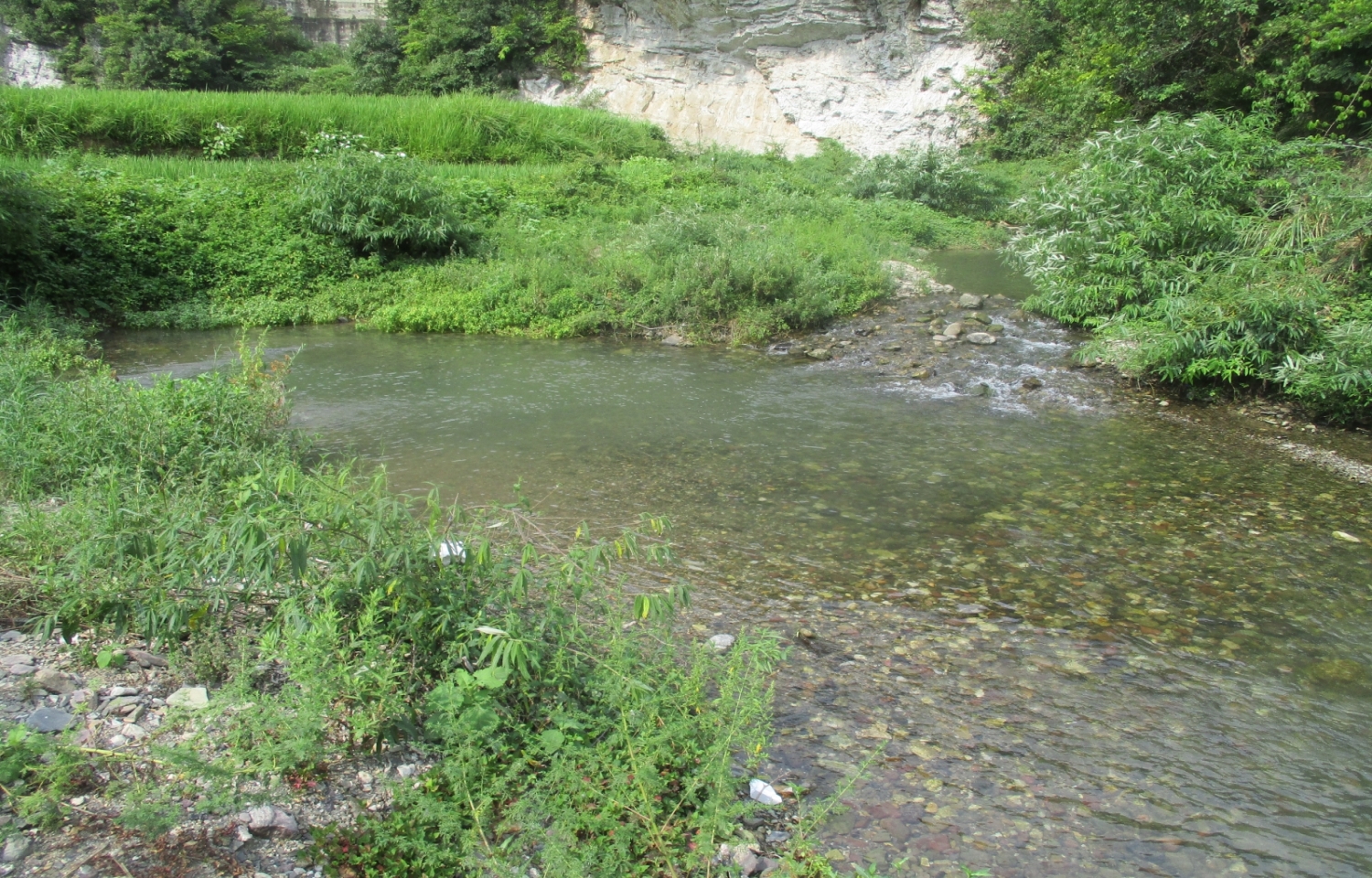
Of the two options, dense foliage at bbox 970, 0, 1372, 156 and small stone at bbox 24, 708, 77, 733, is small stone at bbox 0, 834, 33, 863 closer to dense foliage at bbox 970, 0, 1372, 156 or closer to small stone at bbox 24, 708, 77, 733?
small stone at bbox 24, 708, 77, 733

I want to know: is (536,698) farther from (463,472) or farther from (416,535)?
(463,472)

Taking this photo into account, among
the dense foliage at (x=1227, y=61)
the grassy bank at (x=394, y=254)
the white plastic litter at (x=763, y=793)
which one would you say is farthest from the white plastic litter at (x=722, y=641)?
the dense foliage at (x=1227, y=61)

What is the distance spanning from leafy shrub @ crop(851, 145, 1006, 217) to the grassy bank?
20.6 feet

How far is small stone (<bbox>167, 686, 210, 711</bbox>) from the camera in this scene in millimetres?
3201

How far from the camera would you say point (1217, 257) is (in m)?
9.73

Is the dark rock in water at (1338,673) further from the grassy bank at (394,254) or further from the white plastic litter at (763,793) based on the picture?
the grassy bank at (394,254)

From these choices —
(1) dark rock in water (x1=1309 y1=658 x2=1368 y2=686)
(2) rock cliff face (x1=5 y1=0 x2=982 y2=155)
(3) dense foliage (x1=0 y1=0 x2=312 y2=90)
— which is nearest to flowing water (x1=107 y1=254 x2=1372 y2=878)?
(1) dark rock in water (x1=1309 y1=658 x2=1368 y2=686)

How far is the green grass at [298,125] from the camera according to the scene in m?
17.6

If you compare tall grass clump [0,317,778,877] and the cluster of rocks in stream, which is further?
A: the cluster of rocks in stream

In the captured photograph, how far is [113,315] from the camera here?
12.8m

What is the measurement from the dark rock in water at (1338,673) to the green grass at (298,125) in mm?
18561

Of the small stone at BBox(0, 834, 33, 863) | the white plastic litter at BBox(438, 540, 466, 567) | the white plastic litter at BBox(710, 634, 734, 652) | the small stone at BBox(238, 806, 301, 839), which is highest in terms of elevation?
the white plastic litter at BBox(438, 540, 466, 567)

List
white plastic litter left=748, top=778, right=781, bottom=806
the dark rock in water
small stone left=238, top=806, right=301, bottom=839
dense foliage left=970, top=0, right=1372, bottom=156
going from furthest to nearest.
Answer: dense foliage left=970, top=0, right=1372, bottom=156
the dark rock in water
white plastic litter left=748, top=778, right=781, bottom=806
small stone left=238, top=806, right=301, bottom=839

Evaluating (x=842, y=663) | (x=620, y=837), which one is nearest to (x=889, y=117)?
(x=842, y=663)
